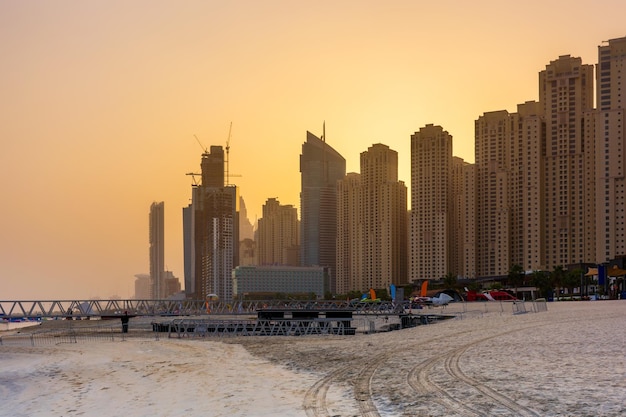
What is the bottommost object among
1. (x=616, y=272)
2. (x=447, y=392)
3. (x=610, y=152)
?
(x=616, y=272)

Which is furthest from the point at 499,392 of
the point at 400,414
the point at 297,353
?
the point at 297,353

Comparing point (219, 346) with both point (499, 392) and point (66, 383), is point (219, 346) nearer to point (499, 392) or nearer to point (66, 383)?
point (66, 383)

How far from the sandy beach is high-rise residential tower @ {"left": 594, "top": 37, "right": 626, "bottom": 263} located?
145 metres

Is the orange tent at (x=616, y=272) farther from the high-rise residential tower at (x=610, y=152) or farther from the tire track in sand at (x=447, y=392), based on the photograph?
the tire track in sand at (x=447, y=392)

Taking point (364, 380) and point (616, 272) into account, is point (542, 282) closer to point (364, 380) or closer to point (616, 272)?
point (616, 272)

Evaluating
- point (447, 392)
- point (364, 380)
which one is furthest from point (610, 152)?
point (447, 392)

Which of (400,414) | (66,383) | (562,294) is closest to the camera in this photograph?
(400,414)

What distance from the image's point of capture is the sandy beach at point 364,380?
15.1 m

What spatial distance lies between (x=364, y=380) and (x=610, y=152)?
6847 inches

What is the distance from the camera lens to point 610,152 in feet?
566

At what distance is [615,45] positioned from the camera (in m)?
186

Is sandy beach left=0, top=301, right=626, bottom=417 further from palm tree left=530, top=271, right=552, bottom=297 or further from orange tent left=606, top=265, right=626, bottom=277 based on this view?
palm tree left=530, top=271, right=552, bottom=297

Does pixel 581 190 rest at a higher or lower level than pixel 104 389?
higher

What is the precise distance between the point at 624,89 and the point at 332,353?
180087mm
